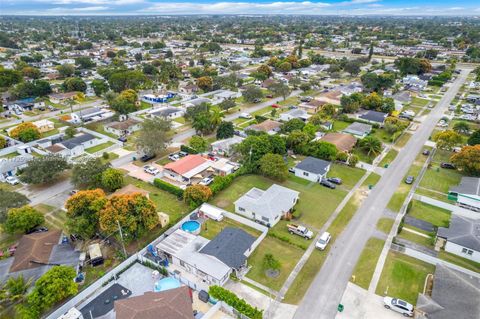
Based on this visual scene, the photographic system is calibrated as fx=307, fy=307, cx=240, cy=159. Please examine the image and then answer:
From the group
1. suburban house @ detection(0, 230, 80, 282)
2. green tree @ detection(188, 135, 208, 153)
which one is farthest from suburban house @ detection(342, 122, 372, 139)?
suburban house @ detection(0, 230, 80, 282)

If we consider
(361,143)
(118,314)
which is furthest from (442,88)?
(118,314)

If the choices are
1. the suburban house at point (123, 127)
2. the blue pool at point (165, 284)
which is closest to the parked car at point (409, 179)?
the blue pool at point (165, 284)

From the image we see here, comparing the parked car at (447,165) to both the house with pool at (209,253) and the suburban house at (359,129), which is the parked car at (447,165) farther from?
the house with pool at (209,253)

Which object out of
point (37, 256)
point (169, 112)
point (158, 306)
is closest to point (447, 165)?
point (158, 306)

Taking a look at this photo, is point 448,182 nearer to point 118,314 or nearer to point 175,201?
point 175,201

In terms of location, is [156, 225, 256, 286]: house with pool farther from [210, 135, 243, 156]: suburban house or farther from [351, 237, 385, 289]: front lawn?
[210, 135, 243, 156]: suburban house

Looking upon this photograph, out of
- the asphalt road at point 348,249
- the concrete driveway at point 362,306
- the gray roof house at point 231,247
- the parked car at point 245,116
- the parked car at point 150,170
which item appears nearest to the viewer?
the concrete driveway at point 362,306
